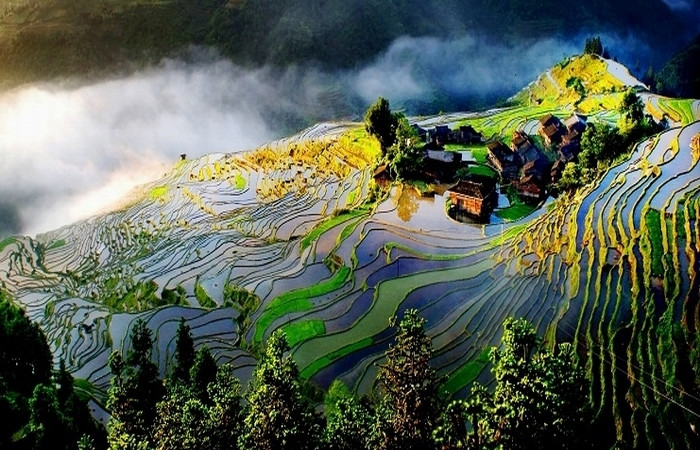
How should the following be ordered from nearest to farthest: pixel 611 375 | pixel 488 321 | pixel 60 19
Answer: pixel 611 375 → pixel 488 321 → pixel 60 19

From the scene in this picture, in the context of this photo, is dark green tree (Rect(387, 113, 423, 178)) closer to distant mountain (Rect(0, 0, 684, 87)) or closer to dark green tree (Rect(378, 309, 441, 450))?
dark green tree (Rect(378, 309, 441, 450))

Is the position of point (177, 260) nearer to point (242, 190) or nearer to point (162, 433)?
point (242, 190)

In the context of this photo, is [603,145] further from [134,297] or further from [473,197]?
[134,297]

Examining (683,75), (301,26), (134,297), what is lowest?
(134,297)

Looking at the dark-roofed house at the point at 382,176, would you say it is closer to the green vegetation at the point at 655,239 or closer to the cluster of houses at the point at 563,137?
the cluster of houses at the point at 563,137

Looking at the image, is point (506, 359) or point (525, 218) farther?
point (525, 218)

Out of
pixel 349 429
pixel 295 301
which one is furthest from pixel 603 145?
pixel 349 429

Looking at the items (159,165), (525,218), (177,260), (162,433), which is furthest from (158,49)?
(162,433)
